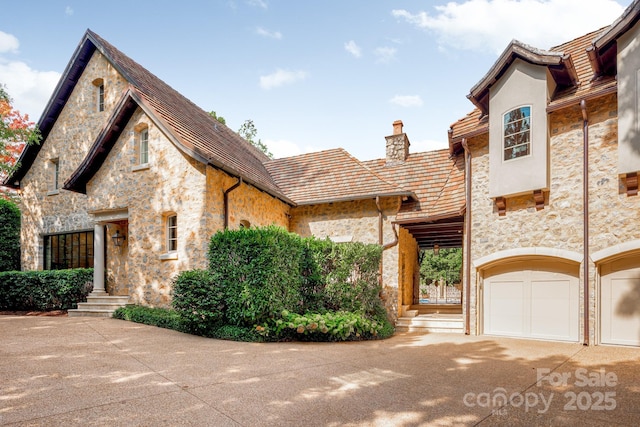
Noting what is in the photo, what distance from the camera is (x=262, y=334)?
8680mm

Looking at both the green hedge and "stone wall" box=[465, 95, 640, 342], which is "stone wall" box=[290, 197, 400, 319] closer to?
"stone wall" box=[465, 95, 640, 342]

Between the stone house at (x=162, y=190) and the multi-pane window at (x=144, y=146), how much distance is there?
0.04m

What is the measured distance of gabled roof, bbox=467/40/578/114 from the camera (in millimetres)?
9336

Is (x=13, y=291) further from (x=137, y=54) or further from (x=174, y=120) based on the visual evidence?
(x=137, y=54)

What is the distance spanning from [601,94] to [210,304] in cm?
1000

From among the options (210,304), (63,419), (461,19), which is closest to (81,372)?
(63,419)

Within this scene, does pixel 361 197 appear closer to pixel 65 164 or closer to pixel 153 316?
pixel 153 316

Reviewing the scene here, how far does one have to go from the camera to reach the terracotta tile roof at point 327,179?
13.1 meters

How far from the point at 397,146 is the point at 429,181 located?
2328 millimetres

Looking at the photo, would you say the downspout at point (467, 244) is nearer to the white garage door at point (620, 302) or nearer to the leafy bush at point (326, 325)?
the leafy bush at point (326, 325)

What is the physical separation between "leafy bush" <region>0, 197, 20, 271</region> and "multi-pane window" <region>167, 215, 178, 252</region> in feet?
30.8

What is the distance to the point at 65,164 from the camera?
15562mm

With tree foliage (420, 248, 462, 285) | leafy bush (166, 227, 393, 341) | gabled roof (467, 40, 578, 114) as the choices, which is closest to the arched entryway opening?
leafy bush (166, 227, 393, 341)

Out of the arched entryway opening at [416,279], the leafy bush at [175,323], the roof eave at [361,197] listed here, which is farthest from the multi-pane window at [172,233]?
the arched entryway opening at [416,279]
